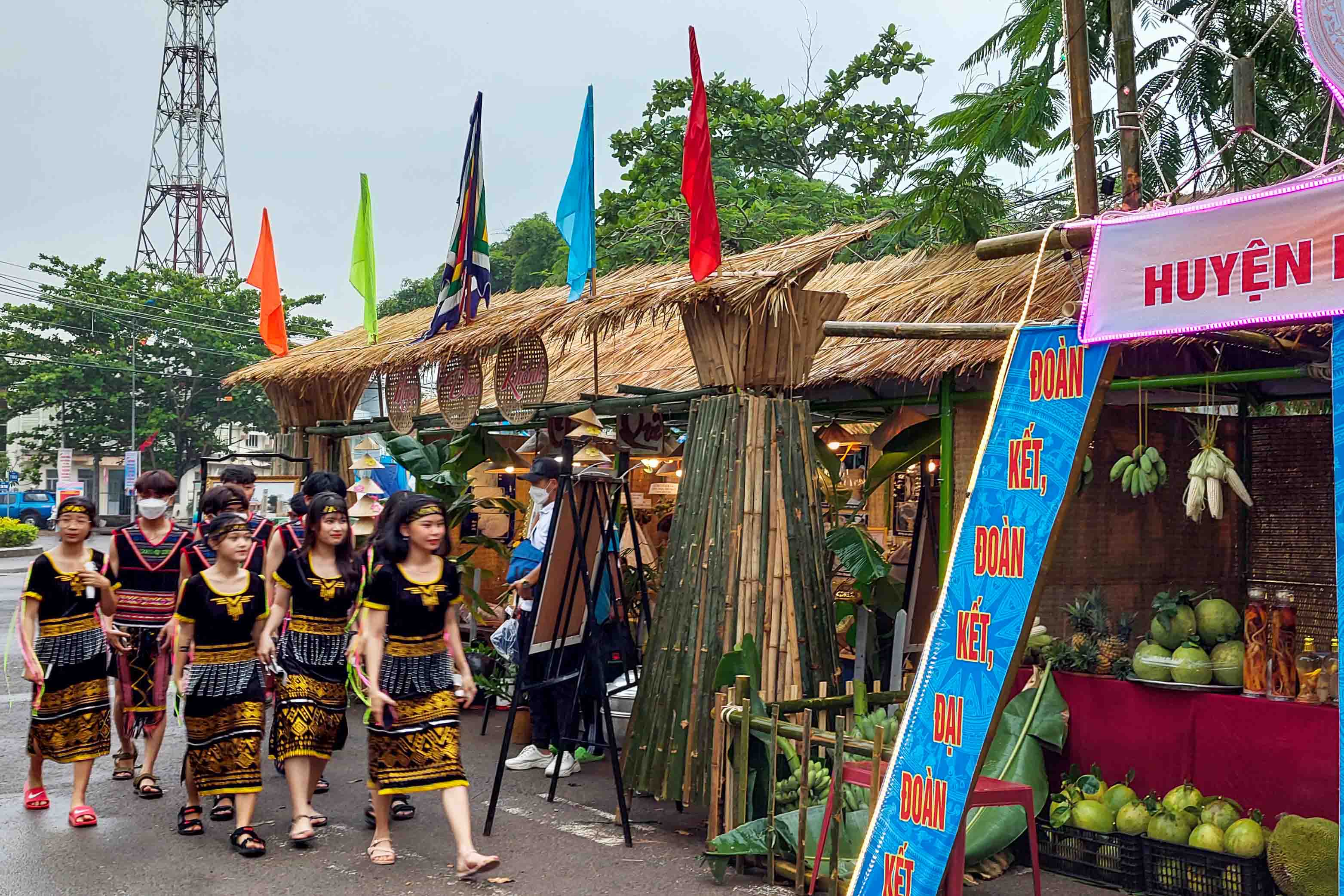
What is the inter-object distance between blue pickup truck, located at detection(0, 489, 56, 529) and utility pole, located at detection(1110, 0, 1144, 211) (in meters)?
39.1

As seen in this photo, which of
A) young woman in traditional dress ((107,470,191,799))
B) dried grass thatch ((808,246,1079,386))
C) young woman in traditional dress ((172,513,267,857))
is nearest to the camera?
young woman in traditional dress ((172,513,267,857))

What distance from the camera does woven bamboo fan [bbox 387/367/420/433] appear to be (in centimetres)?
1006

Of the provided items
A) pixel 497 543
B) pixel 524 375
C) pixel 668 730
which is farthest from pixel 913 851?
pixel 497 543

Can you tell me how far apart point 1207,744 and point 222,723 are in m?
4.82

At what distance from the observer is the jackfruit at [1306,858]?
191 inches

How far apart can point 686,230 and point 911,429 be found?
440 inches

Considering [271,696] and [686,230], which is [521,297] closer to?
[271,696]

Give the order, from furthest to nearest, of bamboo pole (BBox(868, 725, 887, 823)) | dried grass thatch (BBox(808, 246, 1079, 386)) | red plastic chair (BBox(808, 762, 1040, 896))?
dried grass thatch (BBox(808, 246, 1079, 386)) → bamboo pole (BBox(868, 725, 887, 823)) → red plastic chair (BBox(808, 762, 1040, 896))

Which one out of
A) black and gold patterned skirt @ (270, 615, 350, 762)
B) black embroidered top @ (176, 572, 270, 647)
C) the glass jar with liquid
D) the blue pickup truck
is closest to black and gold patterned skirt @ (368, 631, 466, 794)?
black and gold patterned skirt @ (270, 615, 350, 762)

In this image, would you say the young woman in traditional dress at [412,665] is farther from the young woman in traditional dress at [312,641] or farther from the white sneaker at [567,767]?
→ the white sneaker at [567,767]

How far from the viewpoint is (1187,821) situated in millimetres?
5320

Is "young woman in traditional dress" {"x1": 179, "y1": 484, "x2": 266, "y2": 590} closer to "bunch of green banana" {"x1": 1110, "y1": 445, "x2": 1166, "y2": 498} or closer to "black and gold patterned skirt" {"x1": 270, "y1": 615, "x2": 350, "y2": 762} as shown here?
"black and gold patterned skirt" {"x1": 270, "y1": 615, "x2": 350, "y2": 762}

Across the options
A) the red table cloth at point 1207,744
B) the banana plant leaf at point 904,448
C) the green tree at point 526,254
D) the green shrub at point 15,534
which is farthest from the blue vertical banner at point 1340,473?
the green shrub at point 15,534

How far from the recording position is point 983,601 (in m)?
4.40
